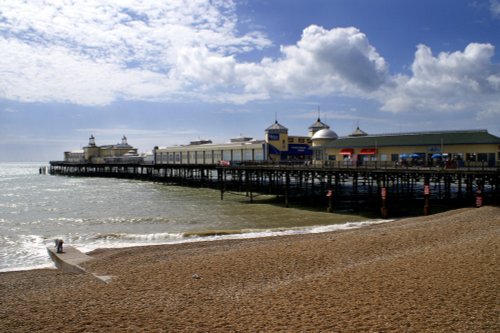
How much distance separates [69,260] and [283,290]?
959 centimetres

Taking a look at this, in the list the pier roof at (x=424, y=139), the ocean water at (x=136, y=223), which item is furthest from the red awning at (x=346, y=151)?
the ocean water at (x=136, y=223)

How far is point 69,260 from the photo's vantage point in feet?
52.2

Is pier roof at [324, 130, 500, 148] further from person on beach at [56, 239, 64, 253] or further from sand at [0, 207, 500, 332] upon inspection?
person on beach at [56, 239, 64, 253]

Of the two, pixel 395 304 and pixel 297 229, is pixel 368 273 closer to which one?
pixel 395 304

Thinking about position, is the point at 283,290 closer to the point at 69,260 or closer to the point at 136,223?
the point at 69,260

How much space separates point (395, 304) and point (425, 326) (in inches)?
46.3

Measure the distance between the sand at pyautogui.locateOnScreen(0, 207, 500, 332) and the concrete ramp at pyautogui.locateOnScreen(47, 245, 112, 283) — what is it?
1.34ft

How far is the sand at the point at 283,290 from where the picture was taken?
318 inches

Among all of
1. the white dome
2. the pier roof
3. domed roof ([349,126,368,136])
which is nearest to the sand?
the pier roof

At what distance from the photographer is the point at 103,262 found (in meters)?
15.5

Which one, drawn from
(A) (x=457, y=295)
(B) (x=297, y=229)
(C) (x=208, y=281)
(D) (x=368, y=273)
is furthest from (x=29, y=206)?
(A) (x=457, y=295)

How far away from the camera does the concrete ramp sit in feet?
47.3

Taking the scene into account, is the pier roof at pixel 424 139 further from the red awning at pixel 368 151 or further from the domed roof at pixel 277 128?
the domed roof at pixel 277 128

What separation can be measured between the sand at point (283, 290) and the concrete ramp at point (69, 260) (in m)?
0.41
